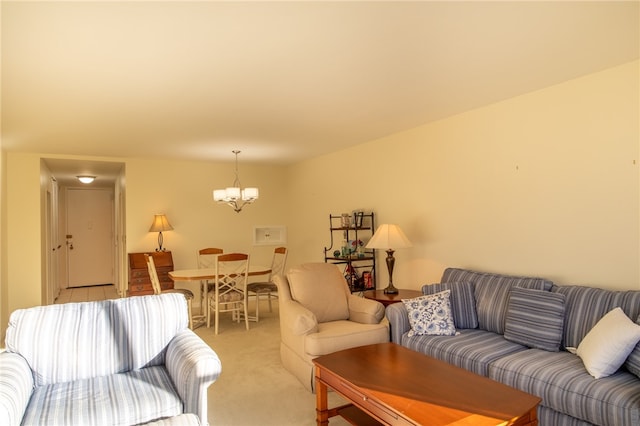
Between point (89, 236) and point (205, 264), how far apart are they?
445cm

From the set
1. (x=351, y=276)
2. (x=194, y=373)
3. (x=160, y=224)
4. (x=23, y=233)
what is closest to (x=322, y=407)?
(x=194, y=373)

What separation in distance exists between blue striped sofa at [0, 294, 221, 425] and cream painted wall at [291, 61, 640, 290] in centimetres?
260

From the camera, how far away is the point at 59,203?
348 inches

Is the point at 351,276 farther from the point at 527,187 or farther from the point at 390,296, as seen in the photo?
the point at 527,187

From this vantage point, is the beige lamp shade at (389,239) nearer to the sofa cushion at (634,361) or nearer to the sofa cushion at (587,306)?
the sofa cushion at (587,306)

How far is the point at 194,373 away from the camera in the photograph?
2.04m

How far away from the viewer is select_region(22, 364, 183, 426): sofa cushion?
6.04 feet

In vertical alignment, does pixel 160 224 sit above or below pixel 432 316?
above

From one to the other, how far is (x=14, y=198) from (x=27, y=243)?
60cm

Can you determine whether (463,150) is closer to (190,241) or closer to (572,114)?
(572,114)

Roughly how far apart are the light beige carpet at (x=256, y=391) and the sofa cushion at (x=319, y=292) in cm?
61

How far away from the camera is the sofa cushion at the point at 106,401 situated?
6.04ft

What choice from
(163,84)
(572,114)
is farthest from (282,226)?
(572,114)

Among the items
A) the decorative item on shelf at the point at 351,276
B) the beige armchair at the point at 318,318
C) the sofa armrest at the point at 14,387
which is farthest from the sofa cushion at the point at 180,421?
the decorative item on shelf at the point at 351,276
